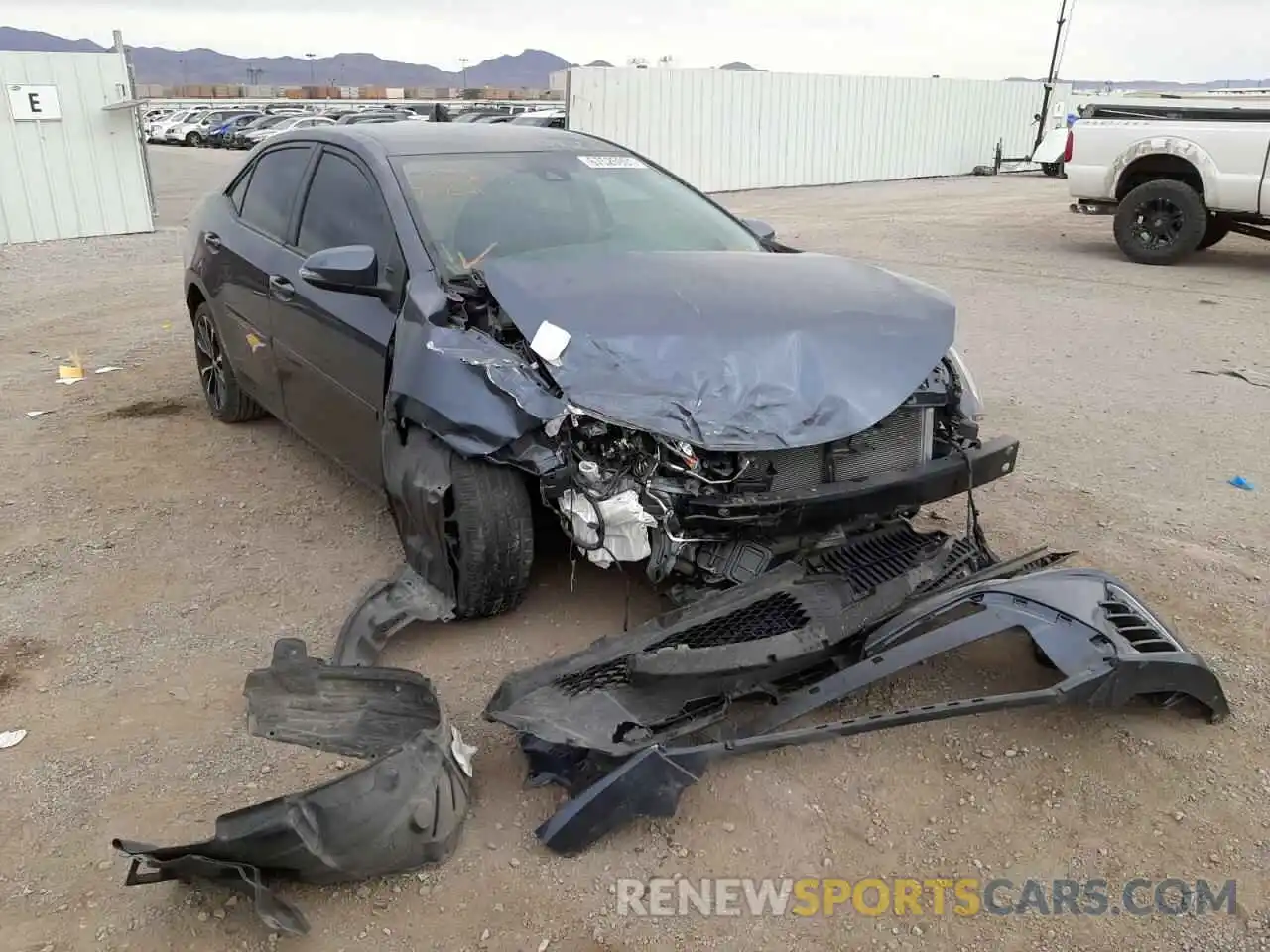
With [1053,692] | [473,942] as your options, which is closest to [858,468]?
[1053,692]

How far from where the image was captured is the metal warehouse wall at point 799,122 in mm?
19188

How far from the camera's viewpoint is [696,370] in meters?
3.14

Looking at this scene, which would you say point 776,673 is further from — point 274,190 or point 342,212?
point 274,190

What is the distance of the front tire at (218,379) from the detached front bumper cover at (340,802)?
Result: 9.84 ft

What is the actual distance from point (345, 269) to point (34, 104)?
36.6 ft

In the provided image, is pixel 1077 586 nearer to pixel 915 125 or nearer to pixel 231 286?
pixel 231 286

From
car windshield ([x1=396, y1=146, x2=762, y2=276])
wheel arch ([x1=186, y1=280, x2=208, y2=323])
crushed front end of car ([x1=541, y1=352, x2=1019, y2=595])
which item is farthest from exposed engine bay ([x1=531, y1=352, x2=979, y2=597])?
wheel arch ([x1=186, y1=280, x2=208, y2=323])

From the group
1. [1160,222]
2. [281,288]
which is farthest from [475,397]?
[1160,222]

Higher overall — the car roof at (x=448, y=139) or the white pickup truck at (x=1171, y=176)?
the car roof at (x=448, y=139)

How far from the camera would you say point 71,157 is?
12711mm

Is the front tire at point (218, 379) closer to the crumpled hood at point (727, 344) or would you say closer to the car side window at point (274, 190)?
the car side window at point (274, 190)

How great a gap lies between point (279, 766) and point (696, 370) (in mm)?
1712

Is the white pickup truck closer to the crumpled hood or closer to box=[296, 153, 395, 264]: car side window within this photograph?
the crumpled hood

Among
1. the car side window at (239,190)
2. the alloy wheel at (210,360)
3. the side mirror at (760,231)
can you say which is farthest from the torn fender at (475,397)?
the alloy wheel at (210,360)
